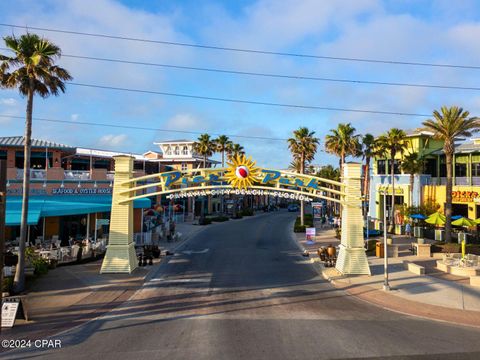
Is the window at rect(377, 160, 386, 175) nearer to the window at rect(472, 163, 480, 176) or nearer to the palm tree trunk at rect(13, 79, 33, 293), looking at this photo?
the window at rect(472, 163, 480, 176)

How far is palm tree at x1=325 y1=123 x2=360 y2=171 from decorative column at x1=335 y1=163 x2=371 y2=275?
22761 mm

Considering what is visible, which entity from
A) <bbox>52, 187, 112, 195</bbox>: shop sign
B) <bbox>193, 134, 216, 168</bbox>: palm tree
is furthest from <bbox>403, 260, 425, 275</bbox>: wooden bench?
<bbox>193, 134, 216, 168</bbox>: palm tree

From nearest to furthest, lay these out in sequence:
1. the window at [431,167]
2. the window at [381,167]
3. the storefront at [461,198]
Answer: the storefront at [461,198]
the window at [431,167]
the window at [381,167]

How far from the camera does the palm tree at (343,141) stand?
139 ft

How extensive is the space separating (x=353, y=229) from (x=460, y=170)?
1060 inches

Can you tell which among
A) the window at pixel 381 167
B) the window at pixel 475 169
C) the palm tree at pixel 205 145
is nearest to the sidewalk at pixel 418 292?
the window at pixel 475 169

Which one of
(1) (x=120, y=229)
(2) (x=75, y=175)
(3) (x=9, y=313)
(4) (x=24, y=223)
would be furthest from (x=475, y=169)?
(3) (x=9, y=313)

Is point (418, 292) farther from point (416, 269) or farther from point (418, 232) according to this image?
point (418, 232)

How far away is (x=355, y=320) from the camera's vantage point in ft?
42.6

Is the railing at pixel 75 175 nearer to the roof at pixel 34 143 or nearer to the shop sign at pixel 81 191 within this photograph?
the shop sign at pixel 81 191

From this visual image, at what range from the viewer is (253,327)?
12.0 meters

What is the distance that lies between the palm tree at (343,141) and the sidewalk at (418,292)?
20.7 meters

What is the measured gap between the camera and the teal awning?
20.6 meters

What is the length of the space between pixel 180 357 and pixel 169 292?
705 cm
